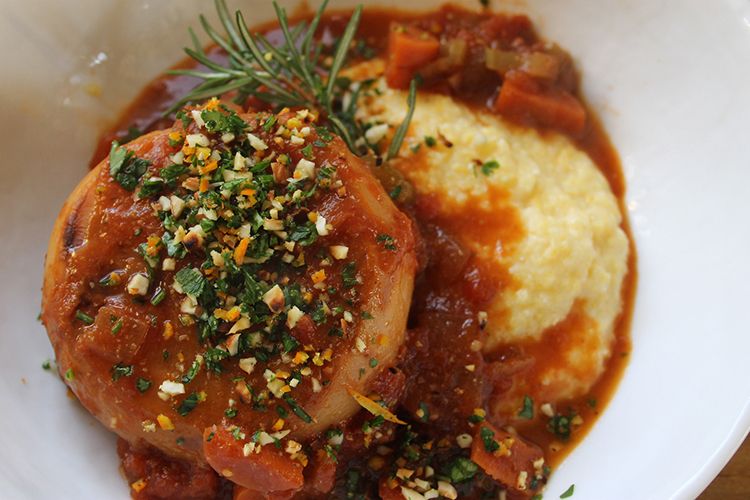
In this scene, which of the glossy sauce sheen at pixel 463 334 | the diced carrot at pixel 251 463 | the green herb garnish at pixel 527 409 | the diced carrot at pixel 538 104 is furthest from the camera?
the diced carrot at pixel 538 104

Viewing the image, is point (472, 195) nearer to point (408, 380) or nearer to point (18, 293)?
A: point (408, 380)

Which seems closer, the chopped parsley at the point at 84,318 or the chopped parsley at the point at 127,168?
the chopped parsley at the point at 84,318

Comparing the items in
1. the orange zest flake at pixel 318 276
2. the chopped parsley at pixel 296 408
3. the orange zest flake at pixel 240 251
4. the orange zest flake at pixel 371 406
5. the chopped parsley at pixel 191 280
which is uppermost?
the orange zest flake at pixel 240 251

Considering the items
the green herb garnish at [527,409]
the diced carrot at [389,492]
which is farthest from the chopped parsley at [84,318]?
the green herb garnish at [527,409]

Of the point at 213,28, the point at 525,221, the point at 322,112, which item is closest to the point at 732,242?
the point at 525,221

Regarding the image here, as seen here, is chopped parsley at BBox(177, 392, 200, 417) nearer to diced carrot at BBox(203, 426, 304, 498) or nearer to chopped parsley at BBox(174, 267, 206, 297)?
diced carrot at BBox(203, 426, 304, 498)

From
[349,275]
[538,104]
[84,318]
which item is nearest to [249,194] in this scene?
[349,275]

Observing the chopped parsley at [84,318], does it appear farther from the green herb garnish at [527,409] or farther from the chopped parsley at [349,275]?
the green herb garnish at [527,409]
